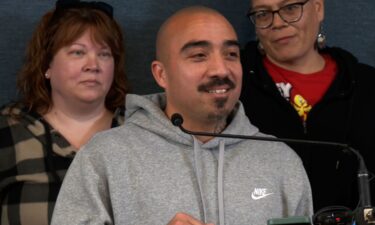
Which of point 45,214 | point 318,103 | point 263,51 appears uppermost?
point 263,51

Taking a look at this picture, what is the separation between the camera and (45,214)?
6.25 ft

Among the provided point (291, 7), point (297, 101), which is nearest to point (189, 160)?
point (297, 101)

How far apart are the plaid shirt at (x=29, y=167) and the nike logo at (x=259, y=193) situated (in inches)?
24.3

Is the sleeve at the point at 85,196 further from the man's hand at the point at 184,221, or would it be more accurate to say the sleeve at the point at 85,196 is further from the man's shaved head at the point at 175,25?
the man's shaved head at the point at 175,25

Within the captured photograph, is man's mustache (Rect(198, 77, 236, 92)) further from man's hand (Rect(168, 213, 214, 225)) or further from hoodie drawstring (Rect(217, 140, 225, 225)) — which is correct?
man's hand (Rect(168, 213, 214, 225))

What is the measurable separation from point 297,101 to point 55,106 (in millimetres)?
777

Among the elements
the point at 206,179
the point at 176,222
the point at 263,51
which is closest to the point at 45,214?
the point at 206,179

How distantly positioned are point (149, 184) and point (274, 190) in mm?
326

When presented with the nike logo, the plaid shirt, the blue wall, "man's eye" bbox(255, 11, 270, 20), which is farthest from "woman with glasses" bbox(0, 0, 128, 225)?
the nike logo

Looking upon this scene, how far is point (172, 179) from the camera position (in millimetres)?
1625

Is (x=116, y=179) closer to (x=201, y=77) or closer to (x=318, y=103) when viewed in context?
(x=201, y=77)

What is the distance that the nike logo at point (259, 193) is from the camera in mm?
1647

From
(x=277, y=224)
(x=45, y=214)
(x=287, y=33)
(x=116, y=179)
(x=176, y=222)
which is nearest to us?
(x=277, y=224)

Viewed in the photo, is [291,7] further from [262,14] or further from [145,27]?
[145,27]
